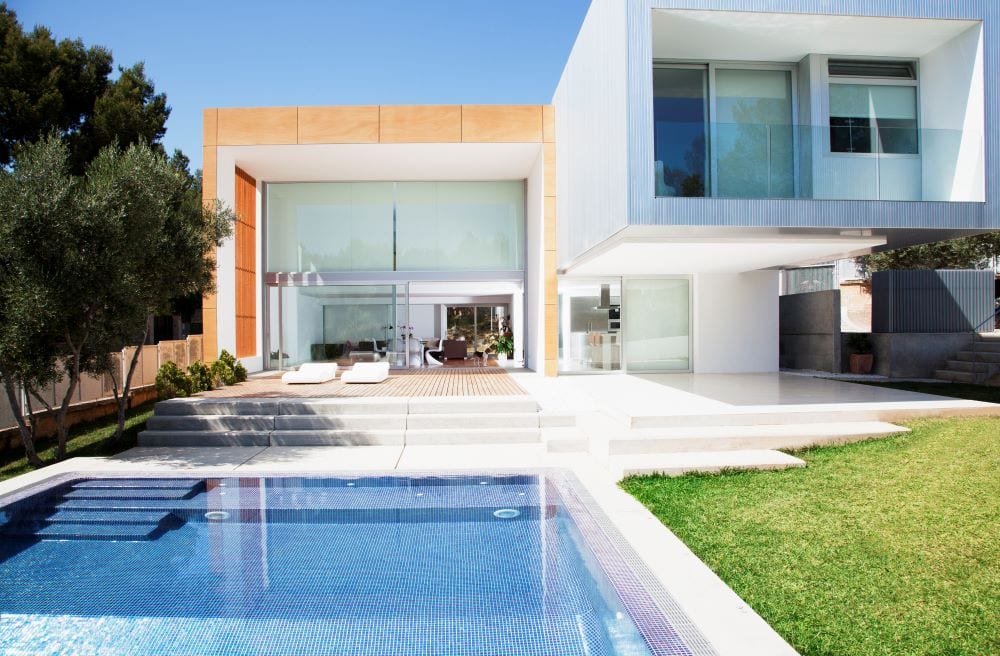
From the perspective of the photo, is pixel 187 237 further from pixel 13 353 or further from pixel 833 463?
pixel 833 463

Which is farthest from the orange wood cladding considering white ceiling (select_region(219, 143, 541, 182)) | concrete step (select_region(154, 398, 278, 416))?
concrete step (select_region(154, 398, 278, 416))

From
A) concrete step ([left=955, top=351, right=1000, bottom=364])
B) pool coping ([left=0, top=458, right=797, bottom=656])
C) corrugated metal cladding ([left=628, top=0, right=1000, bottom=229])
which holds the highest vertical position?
corrugated metal cladding ([left=628, top=0, right=1000, bottom=229])

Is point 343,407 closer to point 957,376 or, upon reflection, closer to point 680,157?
point 680,157

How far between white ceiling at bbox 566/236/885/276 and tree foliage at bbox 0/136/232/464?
22.1 feet

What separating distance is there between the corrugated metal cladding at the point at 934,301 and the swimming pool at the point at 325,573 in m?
12.7

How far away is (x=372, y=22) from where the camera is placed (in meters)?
18.1

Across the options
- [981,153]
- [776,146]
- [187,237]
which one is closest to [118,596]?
[187,237]

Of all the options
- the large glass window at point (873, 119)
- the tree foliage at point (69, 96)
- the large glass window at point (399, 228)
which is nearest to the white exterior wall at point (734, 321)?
the large glass window at point (873, 119)

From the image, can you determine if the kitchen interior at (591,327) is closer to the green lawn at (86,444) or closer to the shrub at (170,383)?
the shrub at (170,383)

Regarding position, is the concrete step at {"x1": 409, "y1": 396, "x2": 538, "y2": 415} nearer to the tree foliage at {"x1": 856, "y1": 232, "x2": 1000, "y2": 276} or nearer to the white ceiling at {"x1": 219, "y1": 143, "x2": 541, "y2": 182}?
the white ceiling at {"x1": 219, "y1": 143, "x2": 541, "y2": 182}

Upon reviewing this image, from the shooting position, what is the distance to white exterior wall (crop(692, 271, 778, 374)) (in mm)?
15055

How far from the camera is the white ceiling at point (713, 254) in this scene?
978 centimetres

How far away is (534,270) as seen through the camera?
1575 centimetres

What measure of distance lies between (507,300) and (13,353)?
559 inches
